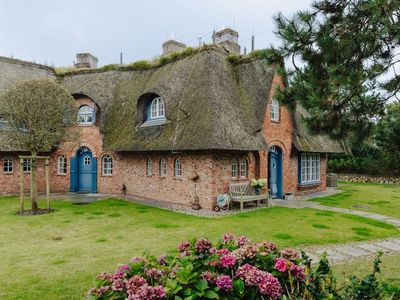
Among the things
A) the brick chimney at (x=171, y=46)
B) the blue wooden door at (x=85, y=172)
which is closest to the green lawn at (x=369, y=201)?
the blue wooden door at (x=85, y=172)

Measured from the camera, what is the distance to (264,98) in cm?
1547

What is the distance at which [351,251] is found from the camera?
7941 millimetres

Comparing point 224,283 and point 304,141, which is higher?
point 304,141

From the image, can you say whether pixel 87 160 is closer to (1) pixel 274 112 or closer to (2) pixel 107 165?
(2) pixel 107 165

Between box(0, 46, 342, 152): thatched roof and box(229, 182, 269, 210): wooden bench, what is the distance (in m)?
1.70

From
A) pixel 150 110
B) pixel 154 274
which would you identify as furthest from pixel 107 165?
pixel 154 274

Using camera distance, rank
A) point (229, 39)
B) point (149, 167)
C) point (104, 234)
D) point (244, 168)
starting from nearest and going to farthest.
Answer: point (104, 234)
point (244, 168)
point (149, 167)
point (229, 39)

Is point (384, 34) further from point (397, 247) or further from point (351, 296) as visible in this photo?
point (397, 247)

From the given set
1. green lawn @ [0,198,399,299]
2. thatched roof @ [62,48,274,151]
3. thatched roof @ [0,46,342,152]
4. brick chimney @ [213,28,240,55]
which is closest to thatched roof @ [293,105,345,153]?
thatched roof @ [0,46,342,152]

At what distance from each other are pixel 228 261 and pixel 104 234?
6845 mm

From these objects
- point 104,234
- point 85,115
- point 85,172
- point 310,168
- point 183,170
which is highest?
point 85,115

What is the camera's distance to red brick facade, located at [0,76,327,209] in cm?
1379

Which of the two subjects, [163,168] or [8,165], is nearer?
[163,168]

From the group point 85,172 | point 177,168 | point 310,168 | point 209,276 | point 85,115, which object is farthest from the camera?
point 310,168
